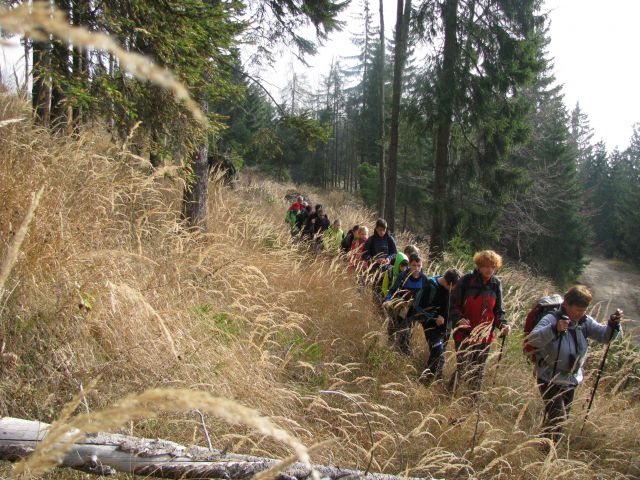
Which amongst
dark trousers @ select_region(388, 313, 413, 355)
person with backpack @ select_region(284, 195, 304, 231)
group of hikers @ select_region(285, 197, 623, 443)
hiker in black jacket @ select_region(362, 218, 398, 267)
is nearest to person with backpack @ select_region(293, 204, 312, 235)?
person with backpack @ select_region(284, 195, 304, 231)

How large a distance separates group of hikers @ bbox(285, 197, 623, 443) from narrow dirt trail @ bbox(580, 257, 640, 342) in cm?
1931

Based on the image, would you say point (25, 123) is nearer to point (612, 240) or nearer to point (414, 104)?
point (414, 104)

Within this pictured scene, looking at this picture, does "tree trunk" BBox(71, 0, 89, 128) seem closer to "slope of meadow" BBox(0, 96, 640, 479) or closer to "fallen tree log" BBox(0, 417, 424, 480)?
"slope of meadow" BBox(0, 96, 640, 479)

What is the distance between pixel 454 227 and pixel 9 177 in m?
13.1

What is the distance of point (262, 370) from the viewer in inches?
107

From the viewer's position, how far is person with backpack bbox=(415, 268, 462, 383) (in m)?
4.48

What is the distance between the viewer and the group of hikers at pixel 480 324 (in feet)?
11.5

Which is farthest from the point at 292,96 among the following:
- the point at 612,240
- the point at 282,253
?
the point at 282,253

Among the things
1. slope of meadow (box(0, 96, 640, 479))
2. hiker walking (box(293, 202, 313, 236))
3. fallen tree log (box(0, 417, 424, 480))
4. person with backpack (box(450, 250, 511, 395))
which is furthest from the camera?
hiker walking (box(293, 202, 313, 236))

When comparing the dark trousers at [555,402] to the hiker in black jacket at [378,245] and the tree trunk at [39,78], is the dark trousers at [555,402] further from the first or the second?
the tree trunk at [39,78]

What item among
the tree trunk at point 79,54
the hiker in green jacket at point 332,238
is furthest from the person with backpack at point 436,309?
the tree trunk at point 79,54

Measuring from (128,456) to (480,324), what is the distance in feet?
9.94

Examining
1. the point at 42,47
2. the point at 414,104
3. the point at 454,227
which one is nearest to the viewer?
the point at 42,47

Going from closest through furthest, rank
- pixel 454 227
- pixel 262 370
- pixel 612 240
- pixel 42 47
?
pixel 262 370, pixel 42 47, pixel 454 227, pixel 612 240
